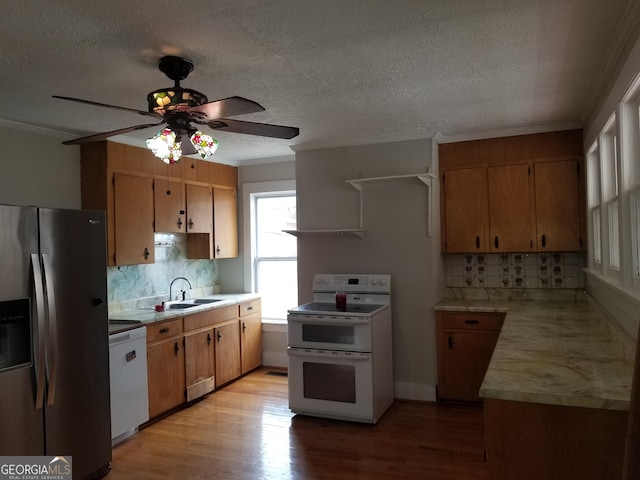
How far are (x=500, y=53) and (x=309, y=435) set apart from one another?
9.21 feet

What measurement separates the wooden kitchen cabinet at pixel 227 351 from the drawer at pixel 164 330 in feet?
1.78

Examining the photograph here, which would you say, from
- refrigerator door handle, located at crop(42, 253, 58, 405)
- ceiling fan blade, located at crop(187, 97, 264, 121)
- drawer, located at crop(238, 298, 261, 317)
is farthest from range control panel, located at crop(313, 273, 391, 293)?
ceiling fan blade, located at crop(187, 97, 264, 121)

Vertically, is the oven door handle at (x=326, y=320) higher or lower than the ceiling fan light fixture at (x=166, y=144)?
lower

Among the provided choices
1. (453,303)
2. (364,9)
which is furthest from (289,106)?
(453,303)

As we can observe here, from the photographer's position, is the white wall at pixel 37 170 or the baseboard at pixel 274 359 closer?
the white wall at pixel 37 170

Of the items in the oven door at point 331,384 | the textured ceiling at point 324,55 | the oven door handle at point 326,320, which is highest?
the textured ceiling at point 324,55

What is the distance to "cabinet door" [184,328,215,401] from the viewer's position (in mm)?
4199

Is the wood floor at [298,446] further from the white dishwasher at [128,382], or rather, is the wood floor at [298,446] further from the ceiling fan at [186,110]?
the ceiling fan at [186,110]

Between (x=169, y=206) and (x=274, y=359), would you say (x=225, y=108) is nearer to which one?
(x=169, y=206)

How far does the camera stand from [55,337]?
2.64m

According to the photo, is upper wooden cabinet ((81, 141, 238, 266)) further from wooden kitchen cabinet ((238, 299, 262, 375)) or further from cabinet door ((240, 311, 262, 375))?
cabinet door ((240, 311, 262, 375))

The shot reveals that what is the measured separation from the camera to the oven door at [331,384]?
3.66m

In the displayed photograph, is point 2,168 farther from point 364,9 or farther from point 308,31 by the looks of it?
point 364,9

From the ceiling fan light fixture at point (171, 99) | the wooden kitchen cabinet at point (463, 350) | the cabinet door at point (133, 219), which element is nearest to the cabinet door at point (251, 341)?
the cabinet door at point (133, 219)
